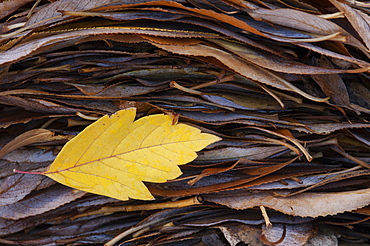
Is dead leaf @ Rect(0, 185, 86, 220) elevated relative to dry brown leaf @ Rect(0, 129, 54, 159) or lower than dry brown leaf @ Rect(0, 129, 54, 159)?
lower

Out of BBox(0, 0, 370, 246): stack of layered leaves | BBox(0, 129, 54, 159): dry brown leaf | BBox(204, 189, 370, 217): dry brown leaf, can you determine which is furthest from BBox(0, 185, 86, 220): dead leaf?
BBox(204, 189, 370, 217): dry brown leaf

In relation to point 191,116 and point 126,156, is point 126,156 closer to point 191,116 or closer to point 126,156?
point 126,156

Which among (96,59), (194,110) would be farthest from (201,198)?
(96,59)

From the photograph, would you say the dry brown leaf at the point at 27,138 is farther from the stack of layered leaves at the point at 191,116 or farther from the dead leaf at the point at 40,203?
the dead leaf at the point at 40,203

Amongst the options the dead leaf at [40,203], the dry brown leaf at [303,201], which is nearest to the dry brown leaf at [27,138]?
the dead leaf at [40,203]

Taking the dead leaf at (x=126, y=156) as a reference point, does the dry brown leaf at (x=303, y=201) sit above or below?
below

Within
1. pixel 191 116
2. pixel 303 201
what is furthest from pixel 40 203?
pixel 303 201

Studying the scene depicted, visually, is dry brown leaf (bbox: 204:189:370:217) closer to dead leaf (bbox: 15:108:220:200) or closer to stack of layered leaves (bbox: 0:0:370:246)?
stack of layered leaves (bbox: 0:0:370:246)
